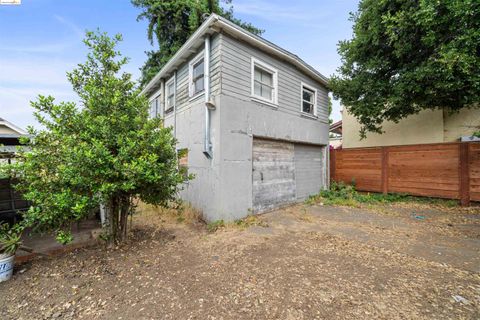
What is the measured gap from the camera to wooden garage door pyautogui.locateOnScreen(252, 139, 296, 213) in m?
5.95

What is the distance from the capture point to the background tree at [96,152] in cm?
302

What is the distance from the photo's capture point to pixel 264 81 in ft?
20.6

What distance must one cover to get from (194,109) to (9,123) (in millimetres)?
8432

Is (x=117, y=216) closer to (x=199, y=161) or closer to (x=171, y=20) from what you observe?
(x=199, y=161)

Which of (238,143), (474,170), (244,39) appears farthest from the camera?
(474,170)

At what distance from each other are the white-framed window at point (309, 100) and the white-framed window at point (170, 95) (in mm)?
4918

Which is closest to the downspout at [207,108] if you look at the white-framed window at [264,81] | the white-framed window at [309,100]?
the white-framed window at [264,81]

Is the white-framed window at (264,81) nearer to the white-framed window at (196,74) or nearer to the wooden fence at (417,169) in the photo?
the white-framed window at (196,74)

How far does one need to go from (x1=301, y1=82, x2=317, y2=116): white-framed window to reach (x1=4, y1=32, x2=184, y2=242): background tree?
5.78m

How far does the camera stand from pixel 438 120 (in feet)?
27.2

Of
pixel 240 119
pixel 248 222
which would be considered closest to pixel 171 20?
pixel 240 119

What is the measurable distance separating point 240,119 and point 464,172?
7.24 metres

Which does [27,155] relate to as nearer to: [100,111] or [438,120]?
[100,111]

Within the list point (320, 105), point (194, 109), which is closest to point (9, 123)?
point (194, 109)
